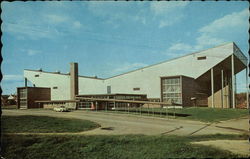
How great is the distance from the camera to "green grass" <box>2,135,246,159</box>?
11.8m

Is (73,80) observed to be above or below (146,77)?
below

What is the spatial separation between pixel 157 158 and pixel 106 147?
373cm

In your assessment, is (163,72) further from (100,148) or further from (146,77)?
(100,148)

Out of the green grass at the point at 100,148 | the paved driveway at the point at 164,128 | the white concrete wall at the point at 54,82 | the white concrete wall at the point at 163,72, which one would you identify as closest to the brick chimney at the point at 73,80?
the white concrete wall at the point at 54,82

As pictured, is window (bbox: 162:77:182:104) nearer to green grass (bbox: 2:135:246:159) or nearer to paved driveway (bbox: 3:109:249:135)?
paved driveway (bbox: 3:109:249:135)

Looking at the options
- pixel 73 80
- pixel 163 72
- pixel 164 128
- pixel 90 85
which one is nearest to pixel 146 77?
pixel 163 72

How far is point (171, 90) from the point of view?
141ft

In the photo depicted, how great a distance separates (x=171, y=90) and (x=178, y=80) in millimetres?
2422

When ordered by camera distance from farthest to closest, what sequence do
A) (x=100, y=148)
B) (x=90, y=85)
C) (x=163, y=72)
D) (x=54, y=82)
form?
(x=54, y=82) → (x=90, y=85) → (x=163, y=72) → (x=100, y=148)

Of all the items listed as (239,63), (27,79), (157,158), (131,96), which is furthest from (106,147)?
(27,79)

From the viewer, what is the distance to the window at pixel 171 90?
42219 millimetres

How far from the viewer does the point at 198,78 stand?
48.2m

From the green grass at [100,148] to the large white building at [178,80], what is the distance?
95.0 ft

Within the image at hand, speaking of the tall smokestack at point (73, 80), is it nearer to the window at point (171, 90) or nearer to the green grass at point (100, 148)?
the window at point (171, 90)
